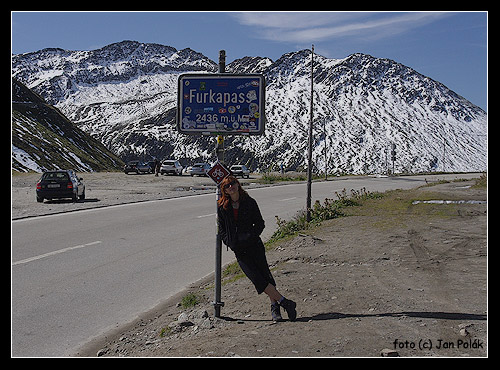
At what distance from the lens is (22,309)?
7695mm

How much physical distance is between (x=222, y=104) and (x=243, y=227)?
1435mm

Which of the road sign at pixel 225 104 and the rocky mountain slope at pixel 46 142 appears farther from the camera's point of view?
the rocky mountain slope at pixel 46 142

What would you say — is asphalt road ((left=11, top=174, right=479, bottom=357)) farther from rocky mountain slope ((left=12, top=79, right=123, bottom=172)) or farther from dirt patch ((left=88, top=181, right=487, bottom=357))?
rocky mountain slope ((left=12, top=79, right=123, bottom=172))

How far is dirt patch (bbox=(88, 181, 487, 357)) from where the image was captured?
5.25m

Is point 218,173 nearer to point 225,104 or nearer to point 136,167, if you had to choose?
point 225,104

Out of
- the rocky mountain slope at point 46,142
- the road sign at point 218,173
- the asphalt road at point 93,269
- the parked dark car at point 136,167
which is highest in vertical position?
the rocky mountain slope at point 46,142

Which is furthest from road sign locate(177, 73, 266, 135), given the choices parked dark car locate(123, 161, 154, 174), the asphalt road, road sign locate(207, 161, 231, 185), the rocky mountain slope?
the rocky mountain slope

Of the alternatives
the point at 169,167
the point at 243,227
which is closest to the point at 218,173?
the point at 243,227

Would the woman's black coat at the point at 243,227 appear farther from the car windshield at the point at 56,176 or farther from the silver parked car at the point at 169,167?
the silver parked car at the point at 169,167

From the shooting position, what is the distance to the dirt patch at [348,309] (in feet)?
17.2

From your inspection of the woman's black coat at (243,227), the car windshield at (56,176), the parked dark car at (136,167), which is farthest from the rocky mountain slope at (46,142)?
the woman's black coat at (243,227)

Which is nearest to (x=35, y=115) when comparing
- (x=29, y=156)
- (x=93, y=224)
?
(x=29, y=156)

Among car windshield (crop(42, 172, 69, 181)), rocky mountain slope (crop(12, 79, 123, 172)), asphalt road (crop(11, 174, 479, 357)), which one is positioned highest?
rocky mountain slope (crop(12, 79, 123, 172))

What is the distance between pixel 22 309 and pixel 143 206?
49.7 feet
